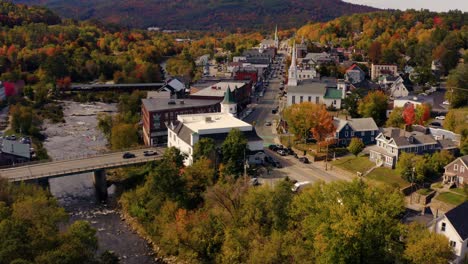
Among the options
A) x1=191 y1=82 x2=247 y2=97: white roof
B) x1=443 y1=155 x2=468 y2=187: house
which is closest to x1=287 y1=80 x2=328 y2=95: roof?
x1=191 y1=82 x2=247 y2=97: white roof

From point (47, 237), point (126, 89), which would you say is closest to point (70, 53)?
point (126, 89)

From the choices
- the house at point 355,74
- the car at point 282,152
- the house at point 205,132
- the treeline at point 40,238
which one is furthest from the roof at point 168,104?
the house at point 355,74

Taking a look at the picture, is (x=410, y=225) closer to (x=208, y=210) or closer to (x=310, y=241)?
(x=310, y=241)

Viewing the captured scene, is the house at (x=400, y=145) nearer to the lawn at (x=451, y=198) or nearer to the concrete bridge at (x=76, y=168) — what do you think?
the lawn at (x=451, y=198)

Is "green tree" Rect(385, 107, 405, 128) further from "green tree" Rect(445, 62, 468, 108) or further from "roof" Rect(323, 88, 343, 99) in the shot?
"roof" Rect(323, 88, 343, 99)

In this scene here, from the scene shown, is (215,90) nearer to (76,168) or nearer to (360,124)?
(360,124)
